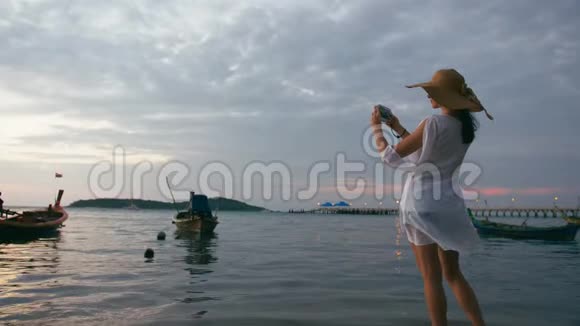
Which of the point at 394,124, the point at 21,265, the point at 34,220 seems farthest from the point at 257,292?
the point at 34,220

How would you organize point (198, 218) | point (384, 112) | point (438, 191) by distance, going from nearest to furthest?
point (438, 191)
point (384, 112)
point (198, 218)

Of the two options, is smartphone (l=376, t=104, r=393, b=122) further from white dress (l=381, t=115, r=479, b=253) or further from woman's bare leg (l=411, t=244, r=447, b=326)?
woman's bare leg (l=411, t=244, r=447, b=326)

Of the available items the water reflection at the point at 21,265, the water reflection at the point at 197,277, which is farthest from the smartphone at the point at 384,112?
the water reflection at the point at 21,265

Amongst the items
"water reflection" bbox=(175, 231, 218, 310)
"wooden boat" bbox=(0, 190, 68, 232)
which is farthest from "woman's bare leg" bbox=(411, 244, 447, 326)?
"wooden boat" bbox=(0, 190, 68, 232)

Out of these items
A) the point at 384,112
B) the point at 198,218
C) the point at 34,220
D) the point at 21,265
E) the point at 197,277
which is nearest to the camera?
the point at 384,112

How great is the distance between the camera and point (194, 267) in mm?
14898

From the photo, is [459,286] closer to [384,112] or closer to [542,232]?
[384,112]

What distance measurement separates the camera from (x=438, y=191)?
3338mm

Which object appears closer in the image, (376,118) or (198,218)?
(376,118)

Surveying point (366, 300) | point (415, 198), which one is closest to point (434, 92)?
point (415, 198)

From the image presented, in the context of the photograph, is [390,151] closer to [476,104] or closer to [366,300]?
[476,104]

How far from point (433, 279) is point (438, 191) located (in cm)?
73

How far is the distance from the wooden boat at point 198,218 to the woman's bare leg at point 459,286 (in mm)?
31315

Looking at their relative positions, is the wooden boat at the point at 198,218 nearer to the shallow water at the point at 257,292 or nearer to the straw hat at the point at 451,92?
the shallow water at the point at 257,292
